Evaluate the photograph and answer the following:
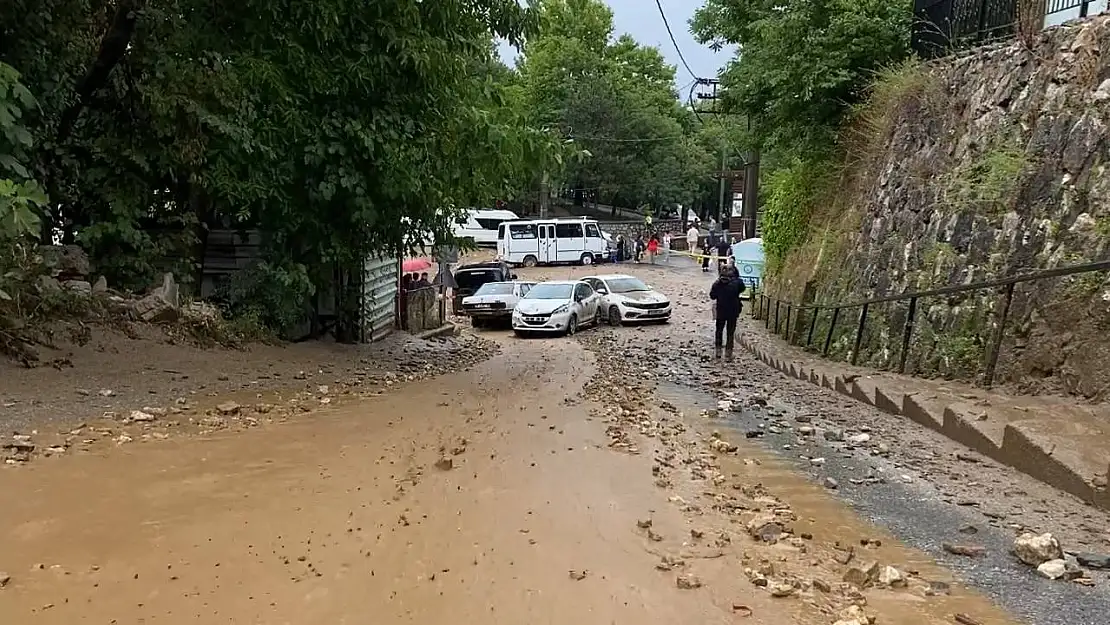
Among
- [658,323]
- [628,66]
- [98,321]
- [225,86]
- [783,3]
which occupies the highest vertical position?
[628,66]

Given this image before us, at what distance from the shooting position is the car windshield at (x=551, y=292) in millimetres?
25344

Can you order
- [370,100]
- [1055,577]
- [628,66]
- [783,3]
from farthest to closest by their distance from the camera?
[628,66] → [783,3] → [370,100] → [1055,577]

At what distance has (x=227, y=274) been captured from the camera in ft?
49.4

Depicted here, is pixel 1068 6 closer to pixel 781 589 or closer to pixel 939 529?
pixel 939 529

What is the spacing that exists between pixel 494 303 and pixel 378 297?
8.43 m

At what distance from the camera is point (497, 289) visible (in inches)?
1094

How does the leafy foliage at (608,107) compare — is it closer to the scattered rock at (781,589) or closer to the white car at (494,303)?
the white car at (494,303)

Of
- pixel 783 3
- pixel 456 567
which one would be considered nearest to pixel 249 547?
pixel 456 567

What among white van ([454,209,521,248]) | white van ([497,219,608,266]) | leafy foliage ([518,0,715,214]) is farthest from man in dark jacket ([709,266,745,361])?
leafy foliage ([518,0,715,214])

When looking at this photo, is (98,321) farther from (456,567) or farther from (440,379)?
(456,567)

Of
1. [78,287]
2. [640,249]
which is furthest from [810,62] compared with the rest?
[640,249]

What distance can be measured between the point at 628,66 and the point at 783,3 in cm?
4699

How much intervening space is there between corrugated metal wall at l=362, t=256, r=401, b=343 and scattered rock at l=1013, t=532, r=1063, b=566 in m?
13.2

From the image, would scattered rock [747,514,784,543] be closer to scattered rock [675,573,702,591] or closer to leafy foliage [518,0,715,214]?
scattered rock [675,573,702,591]
